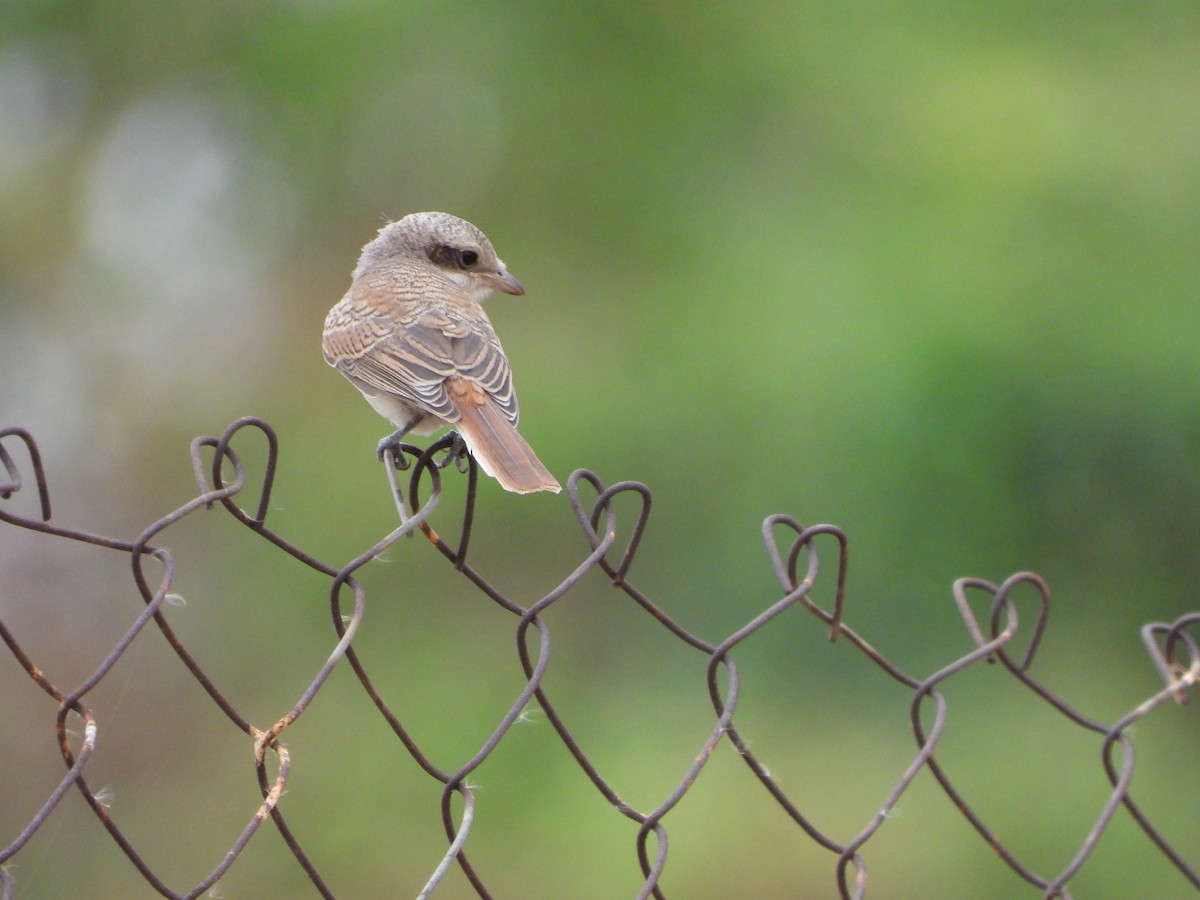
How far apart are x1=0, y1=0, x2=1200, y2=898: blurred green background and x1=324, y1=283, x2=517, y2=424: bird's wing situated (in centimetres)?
134

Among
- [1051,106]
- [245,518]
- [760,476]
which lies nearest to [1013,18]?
[1051,106]

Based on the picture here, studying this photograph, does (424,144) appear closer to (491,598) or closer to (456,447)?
(456,447)

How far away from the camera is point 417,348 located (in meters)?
3.58

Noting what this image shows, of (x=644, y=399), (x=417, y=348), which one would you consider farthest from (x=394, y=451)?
(x=644, y=399)

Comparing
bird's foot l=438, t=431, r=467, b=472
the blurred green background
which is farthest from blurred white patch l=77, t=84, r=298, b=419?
bird's foot l=438, t=431, r=467, b=472

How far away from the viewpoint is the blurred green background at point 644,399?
4992 millimetres

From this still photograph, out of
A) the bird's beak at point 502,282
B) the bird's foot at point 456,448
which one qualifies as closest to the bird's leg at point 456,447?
the bird's foot at point 456,448

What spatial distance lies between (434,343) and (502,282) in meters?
0.81

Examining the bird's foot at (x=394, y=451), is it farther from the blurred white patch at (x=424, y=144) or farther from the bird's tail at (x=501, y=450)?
the blurred white patch at (x=424, y=144)

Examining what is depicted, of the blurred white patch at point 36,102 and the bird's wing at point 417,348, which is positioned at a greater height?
the blurred white patch at point 36,102

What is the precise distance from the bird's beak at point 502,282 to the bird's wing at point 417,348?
0.98 feet

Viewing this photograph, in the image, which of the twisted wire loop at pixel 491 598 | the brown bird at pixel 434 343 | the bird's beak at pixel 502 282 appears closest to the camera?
the twisted wire loop at pixel 491 598

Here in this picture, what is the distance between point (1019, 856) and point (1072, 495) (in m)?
1.62

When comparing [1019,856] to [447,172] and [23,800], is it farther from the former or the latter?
[447,172]
